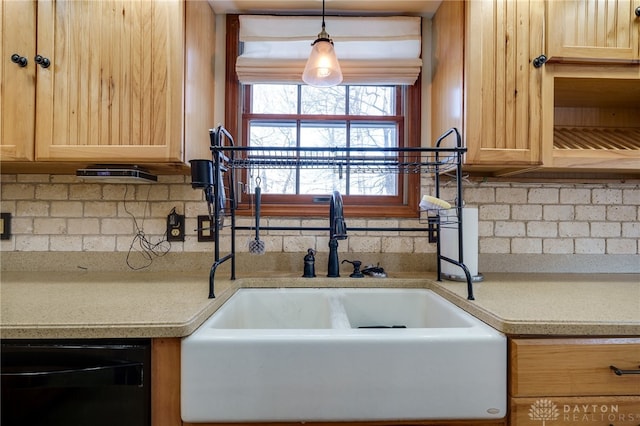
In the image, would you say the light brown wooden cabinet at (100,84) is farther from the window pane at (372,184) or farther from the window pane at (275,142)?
the window pane at (372,184)

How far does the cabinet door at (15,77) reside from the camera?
1105mm

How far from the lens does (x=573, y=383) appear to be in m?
0.73

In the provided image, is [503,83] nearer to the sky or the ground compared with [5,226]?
nearer to the sky

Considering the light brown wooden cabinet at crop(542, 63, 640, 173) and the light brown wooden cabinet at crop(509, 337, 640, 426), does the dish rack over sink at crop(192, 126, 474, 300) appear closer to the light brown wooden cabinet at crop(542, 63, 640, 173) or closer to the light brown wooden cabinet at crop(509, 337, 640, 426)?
the light brown wooden cabinet at crop(509, 337, 640, 426)

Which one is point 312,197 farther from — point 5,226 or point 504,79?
point 5,226

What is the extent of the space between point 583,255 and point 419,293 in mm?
886

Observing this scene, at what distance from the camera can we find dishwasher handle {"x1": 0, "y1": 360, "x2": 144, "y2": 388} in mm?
704

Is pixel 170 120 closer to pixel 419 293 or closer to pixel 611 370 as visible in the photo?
pixel 419 293

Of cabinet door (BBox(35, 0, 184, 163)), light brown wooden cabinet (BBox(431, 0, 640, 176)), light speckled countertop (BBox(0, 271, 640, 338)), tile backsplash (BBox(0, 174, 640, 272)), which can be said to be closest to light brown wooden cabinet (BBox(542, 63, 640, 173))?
light brown wooden cabinet (BBox(431, 0, 640, 176))

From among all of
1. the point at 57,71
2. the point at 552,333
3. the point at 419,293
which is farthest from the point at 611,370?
the point at 57,71

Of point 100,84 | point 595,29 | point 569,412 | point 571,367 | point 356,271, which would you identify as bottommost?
point 569,412

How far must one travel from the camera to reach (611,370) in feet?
2.42

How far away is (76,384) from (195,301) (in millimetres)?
308

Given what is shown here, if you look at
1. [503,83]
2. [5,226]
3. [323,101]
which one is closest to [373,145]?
[323,101]
